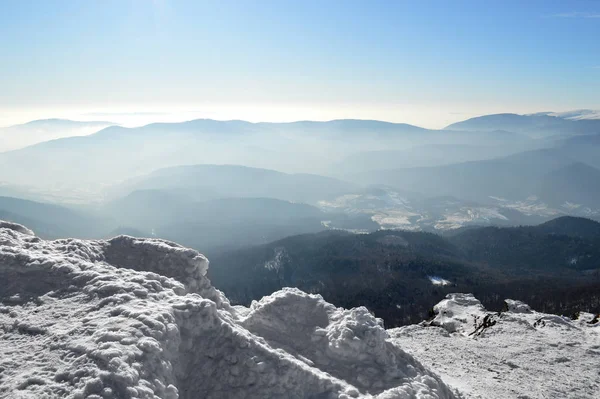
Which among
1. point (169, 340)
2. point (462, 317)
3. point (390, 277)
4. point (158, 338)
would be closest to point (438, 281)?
point (390, 277)

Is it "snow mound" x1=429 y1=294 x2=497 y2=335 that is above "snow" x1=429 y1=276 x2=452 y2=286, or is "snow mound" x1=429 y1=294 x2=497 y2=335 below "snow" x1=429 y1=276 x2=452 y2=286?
above

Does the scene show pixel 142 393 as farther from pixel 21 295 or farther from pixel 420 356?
pixel 420 356

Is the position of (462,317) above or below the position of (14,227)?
below

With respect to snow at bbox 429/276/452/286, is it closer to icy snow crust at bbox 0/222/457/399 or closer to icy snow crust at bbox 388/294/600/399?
icy snow crust at bbox 388/294/600/399

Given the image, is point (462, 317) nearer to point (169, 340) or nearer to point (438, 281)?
point (169, 340)

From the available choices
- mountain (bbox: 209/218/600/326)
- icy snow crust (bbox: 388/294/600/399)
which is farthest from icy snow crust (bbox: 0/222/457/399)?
mountain (bbox: 209/218/600/326)

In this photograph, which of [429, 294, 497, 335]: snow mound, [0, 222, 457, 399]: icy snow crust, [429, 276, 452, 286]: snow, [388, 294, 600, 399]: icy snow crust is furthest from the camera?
[429, 276, 452, 286]: snow

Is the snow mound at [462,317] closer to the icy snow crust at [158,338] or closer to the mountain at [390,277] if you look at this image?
the icy snow crust at [158,338]
